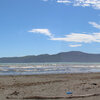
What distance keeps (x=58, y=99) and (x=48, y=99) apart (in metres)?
0.49

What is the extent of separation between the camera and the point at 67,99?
9.41 metres

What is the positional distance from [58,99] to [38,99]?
98 centimetres

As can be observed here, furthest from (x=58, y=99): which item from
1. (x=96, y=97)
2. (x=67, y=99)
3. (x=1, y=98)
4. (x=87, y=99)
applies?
(x=1, y=98)

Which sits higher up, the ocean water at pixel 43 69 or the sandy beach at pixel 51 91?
the sandy beach at pixel 51 91

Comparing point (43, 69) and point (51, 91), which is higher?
point (51, 91)

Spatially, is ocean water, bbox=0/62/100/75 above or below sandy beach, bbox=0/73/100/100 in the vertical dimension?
below

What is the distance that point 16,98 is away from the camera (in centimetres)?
964

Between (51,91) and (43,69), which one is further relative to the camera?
(43,69)

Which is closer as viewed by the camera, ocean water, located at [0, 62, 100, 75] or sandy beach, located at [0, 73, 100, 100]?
sandy beach, located at [0, 73, 100, 100]

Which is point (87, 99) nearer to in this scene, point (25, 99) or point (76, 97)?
point (76, 97)

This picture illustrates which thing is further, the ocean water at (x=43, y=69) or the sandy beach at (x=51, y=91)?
the ocean water at (x=43, y=69)

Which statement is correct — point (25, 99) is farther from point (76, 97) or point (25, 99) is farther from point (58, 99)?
point (76, 97)

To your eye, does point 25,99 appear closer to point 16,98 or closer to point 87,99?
point 16,98

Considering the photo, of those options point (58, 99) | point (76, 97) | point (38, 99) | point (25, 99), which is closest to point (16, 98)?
point (25, 99)
